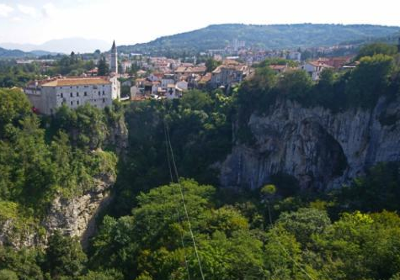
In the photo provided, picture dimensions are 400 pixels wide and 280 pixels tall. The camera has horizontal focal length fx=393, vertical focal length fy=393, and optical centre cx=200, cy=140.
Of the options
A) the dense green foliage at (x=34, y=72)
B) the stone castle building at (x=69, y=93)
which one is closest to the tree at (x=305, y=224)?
the stone castle building at (x=69, y=93)

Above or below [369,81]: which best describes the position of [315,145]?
below

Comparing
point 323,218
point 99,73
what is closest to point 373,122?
point 323,218

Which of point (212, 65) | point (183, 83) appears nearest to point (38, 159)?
point (183, 83)

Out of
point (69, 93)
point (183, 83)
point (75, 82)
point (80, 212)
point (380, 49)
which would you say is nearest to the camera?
point (80, 212)

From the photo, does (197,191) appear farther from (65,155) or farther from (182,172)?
(65,155)

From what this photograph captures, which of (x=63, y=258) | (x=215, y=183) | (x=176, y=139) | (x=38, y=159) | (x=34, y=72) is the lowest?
(x=63, y=258)

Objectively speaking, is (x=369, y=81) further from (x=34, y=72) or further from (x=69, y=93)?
(x=34, y=72)

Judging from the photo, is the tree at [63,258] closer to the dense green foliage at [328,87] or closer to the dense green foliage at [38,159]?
the dense green foliage at [38,159]

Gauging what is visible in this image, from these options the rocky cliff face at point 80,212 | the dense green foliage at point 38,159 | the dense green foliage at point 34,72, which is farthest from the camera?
the dense green foliage at point 34,72
